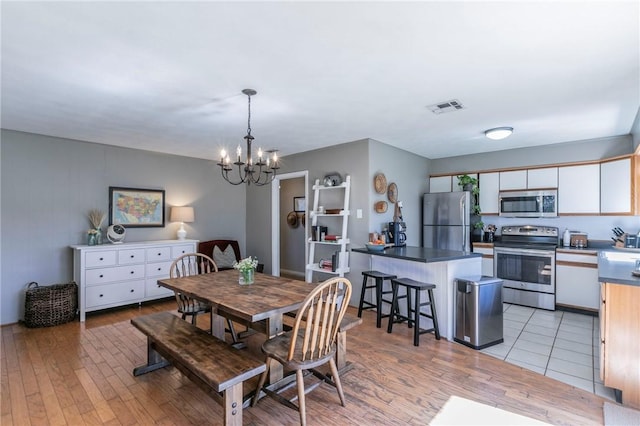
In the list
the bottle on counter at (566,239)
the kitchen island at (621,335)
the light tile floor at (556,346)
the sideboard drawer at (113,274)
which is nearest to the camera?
the kitchen island at (621,335)

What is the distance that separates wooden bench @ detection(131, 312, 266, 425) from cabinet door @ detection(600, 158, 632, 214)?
189 inches

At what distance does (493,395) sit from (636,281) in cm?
125

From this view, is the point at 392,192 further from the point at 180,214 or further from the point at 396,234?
the point at 180,214

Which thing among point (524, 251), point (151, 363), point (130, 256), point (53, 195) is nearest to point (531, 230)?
point (524, 251)

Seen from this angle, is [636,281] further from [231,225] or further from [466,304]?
[231,225]

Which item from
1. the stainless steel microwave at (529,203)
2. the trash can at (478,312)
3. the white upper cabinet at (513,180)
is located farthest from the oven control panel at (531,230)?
the trash can at (478,312)

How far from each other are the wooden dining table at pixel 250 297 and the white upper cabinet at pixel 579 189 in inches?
160

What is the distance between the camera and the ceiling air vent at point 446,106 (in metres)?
2.98

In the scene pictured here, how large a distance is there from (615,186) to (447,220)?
2097 mm

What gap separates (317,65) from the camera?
225 centimetres

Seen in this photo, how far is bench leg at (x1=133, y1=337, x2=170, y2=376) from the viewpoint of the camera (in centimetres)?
258

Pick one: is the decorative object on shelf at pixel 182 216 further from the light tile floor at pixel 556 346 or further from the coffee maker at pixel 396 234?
the light tile floor at pixel 556 346

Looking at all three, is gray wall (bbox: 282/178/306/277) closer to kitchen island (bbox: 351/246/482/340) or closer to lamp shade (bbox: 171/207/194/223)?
lamp shade (bbox: 171/207/194/223)

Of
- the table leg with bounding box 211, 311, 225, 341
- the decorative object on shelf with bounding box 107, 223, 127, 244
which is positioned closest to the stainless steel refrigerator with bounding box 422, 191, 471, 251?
the table leg with bounding box 211, 311, 225, 341
